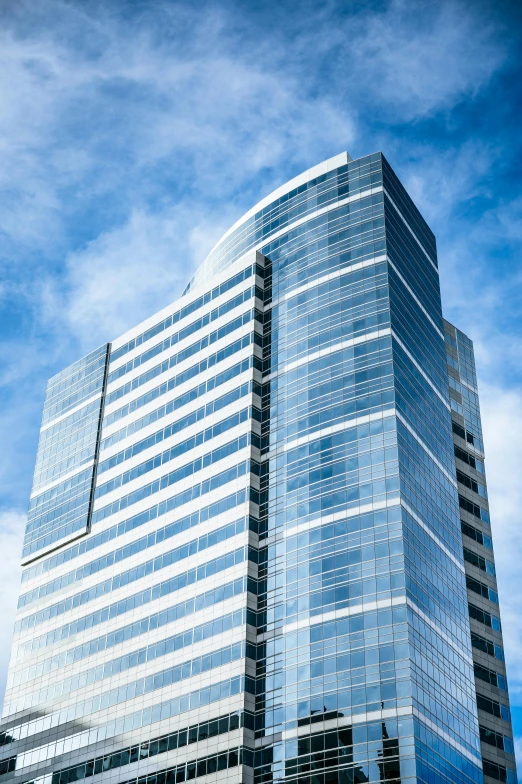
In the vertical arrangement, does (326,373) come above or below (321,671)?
above

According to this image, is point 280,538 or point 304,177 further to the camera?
point 304,177

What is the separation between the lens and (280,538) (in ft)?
316

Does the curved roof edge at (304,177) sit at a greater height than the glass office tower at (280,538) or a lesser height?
greater

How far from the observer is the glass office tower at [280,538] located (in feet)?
285

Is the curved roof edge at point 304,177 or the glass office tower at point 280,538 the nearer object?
the glass office tower at point 280,538

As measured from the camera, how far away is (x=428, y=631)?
291 feet

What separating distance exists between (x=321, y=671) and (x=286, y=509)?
1677cm

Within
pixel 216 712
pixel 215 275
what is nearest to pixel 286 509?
pixel 216 712

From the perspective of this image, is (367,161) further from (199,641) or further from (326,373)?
(199,641)

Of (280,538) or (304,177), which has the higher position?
(304,177)

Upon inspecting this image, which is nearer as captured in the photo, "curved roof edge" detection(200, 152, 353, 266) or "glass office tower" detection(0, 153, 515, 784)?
"glass office tower" detection(0, 153, 515, 784)

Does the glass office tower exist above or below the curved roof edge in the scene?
below

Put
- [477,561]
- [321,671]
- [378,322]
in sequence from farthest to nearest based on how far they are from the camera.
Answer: [477,561]
[378,322]
[321,671]

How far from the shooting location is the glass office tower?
8688 cm
